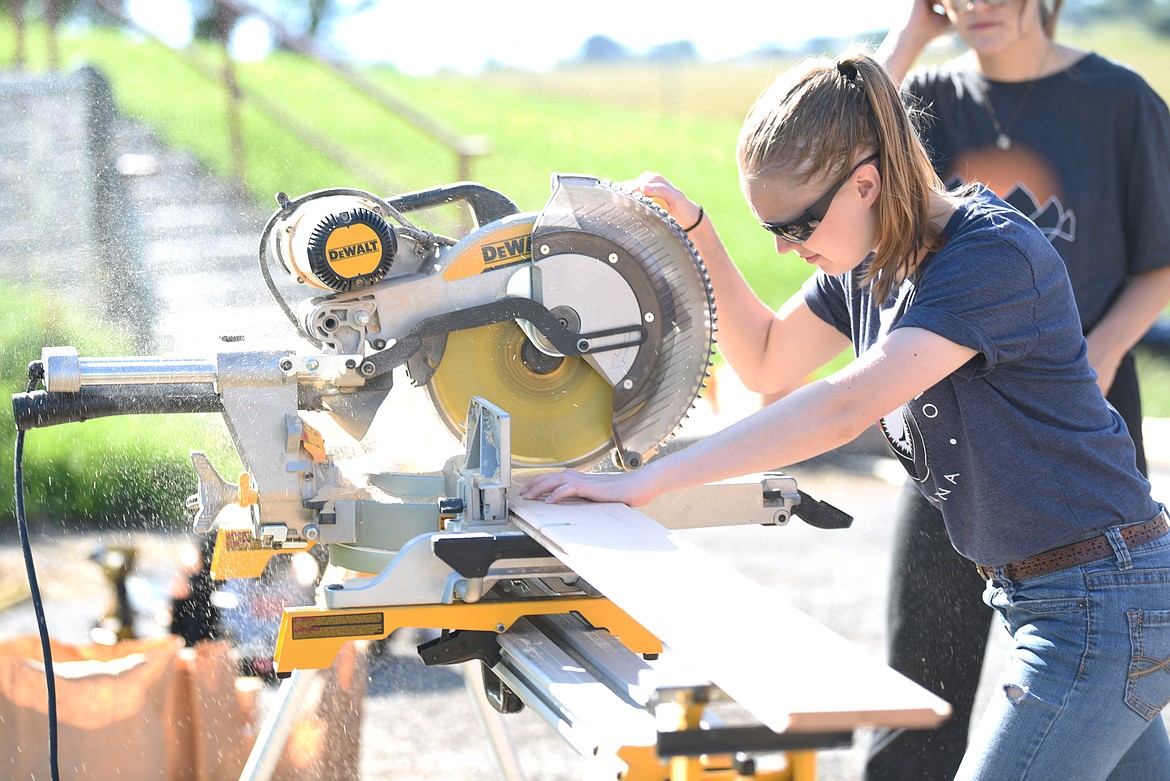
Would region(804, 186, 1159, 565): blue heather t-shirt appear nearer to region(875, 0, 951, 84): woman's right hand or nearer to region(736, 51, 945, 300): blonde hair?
region(736, 51, 945, 300): blonde hair

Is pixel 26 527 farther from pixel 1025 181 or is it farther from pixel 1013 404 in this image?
pixel 1025 181

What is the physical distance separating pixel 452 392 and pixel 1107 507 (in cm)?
100

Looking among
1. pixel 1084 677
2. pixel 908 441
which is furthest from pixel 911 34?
pixel 1084 677

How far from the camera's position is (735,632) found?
4.44 ft

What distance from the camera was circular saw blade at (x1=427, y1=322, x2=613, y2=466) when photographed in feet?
6.77

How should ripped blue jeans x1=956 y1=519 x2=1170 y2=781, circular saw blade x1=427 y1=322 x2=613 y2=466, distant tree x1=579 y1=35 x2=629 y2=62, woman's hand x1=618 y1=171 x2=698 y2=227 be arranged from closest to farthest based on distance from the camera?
ripped blue jeans x1=956 y1=519 x2=1170 y2=781 → circular saw blade x1=427 y1=322 x2=613 y2=466 → woman's hand x1=618 y1=171 x2=698 y2=227 → distant tree x1=579 y1=35 x2=629 y2=62

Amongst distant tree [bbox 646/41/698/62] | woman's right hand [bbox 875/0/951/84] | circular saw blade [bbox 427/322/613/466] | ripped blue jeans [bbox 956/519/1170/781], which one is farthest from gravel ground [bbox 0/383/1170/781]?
distant tree [bbox 646/41/698/62]

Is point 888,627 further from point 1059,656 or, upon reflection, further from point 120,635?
point 120,635

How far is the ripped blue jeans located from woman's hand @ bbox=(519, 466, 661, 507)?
0.57 metres

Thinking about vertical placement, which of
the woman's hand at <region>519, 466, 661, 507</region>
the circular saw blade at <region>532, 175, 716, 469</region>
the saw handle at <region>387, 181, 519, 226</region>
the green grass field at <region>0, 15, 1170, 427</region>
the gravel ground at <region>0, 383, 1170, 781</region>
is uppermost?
the green grass field at <region>0, 15, 1170, 427</region>

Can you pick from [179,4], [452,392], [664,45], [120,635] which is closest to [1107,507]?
[452,392]

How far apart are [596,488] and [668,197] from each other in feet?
2.08

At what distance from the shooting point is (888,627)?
108 inches

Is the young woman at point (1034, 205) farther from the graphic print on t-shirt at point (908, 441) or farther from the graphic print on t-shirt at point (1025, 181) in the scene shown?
the graphic print on t-shirt at point (908, 441)
